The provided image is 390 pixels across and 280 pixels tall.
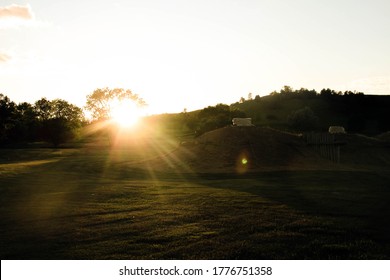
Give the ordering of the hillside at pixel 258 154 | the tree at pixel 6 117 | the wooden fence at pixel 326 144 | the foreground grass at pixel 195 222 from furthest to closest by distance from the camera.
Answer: the tree at pixel 6 117 → the wooden fence at pixel 326 144 → the hillside at pixel 258 154 → the foreground grass at pixel 195 222

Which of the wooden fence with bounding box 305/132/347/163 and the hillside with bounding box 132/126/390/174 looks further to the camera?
the wooden fence with bounding box 305/132/347/163

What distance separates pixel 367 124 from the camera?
391 feet

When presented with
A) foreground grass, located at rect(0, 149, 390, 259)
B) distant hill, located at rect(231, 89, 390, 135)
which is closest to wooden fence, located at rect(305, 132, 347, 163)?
foreground grass, located at rect(0, 149, 390, 259)

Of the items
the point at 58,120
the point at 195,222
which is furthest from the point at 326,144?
the point at 58,120

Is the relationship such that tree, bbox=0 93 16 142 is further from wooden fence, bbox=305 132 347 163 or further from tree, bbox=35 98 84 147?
wooden fence, bbox=305 132 347 163

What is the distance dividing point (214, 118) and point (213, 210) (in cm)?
6481

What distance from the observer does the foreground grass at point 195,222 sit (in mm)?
11719

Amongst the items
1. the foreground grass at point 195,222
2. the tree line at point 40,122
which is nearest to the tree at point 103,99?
the tree line at point 40,122

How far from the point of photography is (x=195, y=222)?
A: 15367mm

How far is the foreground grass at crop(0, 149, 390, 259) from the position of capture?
11.7 metres

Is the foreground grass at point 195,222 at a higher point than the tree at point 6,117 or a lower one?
lower

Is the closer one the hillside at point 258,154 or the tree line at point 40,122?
the hillside at point 258,154

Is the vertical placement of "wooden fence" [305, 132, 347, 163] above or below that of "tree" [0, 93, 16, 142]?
below

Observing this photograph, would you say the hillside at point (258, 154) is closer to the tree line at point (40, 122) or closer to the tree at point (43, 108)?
the tree line at point (40, 122)
